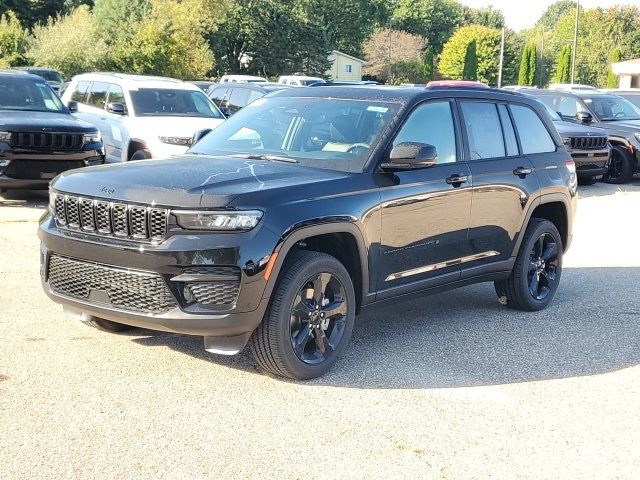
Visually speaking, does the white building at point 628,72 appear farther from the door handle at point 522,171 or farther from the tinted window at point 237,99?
the door handle at point 522,171

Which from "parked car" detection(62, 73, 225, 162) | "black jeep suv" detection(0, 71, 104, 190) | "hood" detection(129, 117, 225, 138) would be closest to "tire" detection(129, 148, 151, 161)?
"parked car" detection(62, 73, 225, 162)

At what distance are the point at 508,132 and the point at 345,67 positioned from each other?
81.0 m

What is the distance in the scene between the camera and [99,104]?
47.7 feet

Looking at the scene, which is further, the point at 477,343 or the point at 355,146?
the point at 477,343

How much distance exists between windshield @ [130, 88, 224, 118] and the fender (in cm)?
852

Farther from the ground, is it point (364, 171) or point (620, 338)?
point (364, 171)

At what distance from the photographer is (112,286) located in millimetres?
5066

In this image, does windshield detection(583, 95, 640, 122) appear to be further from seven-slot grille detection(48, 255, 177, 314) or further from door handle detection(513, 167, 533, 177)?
seven-slot grille detection(48, 255, 177, 314)

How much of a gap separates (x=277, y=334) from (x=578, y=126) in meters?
13.8

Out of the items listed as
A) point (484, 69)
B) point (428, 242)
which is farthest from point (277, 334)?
point (484, 69)

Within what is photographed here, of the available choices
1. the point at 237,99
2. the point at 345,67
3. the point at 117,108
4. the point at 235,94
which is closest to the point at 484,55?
the point at 345,67

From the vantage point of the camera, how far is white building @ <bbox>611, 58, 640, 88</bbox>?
60281 millimetres

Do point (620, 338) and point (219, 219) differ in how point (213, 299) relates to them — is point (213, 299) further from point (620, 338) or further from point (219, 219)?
point (620, 338)

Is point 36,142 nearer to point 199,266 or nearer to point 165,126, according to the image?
point 165,126
